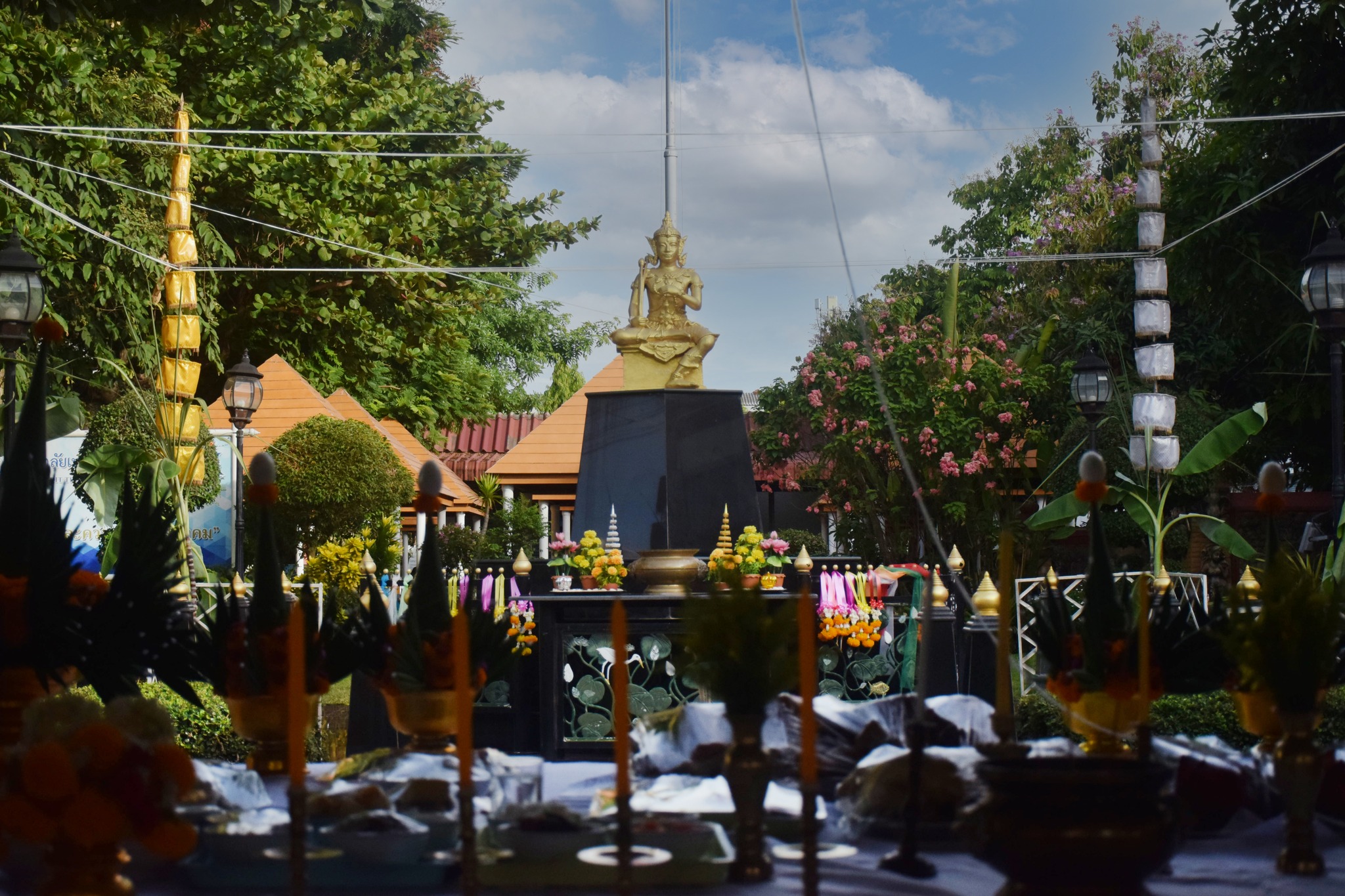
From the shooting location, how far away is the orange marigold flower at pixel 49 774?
138 centimetres

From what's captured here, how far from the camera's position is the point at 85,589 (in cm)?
192

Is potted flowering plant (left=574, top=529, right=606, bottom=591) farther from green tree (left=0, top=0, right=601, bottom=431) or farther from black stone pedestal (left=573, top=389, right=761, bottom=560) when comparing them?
green tree (left=0, top=0, right=601, bottom=431)

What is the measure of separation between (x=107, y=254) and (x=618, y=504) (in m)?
9.19

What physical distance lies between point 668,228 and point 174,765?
35.2ft

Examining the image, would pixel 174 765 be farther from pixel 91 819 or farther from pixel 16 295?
pixel 16 295

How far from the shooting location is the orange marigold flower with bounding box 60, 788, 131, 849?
1.39 m

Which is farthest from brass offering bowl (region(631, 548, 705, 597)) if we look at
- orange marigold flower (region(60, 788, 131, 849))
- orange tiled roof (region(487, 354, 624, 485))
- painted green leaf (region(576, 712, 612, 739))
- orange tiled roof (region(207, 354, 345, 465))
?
orange tiled roof (region(487, 354, 624, 485))

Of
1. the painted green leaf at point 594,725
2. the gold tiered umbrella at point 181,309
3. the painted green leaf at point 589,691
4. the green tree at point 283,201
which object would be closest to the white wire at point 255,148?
the green tree at point 283,201

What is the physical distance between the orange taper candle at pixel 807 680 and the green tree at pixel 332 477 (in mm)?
18335

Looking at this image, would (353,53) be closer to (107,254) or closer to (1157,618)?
(107,254)

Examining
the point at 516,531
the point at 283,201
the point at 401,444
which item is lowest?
the point at 516,531

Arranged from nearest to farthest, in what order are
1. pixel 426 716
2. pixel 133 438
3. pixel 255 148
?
pixel 426 716 < pixel 133 438 < pixel 255 148

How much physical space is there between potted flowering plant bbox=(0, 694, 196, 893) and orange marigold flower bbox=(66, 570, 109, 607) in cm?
43

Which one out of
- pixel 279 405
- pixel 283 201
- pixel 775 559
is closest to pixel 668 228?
pixel 775 559
